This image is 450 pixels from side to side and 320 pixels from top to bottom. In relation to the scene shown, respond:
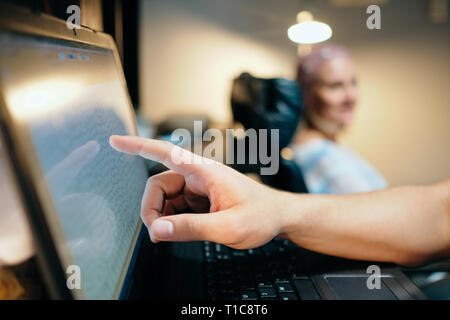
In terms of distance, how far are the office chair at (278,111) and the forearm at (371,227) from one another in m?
0.24

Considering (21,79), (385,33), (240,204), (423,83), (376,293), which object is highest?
(385,33)

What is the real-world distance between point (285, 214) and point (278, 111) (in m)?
0.37

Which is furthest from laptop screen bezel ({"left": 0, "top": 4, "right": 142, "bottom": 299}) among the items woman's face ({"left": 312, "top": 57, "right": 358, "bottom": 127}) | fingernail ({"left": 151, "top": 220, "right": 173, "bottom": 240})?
woman's face ({"left": 312, "top": 57, "right": 358, "bottom": 127})

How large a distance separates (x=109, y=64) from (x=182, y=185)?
0.57 ft

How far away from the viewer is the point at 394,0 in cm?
209

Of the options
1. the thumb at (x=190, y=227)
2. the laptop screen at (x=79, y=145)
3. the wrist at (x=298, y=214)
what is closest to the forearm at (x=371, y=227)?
the wrist at (x=298, y=214)

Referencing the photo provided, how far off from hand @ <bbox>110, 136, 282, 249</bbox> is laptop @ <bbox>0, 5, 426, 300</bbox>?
0.08 feet

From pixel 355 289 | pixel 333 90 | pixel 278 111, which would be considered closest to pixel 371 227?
pixel 355 289

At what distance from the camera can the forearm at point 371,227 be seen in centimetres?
43

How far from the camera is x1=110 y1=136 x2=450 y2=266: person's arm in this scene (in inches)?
13.0

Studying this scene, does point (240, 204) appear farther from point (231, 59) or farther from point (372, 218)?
point (231, 59)

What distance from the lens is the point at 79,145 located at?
25cm

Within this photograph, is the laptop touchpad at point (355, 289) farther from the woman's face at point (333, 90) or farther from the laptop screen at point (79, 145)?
the woman's face at point (333, 90)

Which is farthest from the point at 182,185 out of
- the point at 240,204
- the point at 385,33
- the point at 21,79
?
the point at 385,33
